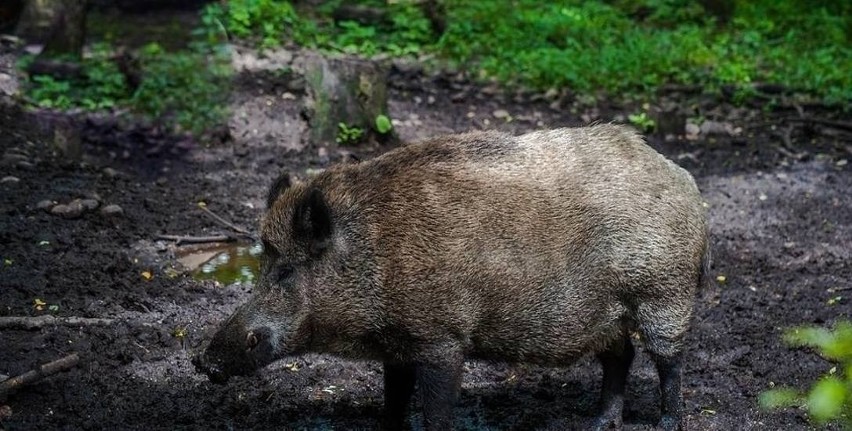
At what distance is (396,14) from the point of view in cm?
1295

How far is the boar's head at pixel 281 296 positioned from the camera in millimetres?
3793

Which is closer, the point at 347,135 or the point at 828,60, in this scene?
the point at 347,135

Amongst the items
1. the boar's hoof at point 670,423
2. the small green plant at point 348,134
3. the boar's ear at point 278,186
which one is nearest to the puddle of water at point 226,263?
the boar's ear at point 278,186

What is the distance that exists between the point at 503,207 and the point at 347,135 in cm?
510

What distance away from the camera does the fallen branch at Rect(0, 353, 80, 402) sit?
4.18m

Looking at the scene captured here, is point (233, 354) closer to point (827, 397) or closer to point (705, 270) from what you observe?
point (705, 270)

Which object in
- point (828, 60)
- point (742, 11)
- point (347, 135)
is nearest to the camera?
point (347, 135)

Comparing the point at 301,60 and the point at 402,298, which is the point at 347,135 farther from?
the point at 402,298

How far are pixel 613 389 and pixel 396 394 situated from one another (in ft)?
3.21

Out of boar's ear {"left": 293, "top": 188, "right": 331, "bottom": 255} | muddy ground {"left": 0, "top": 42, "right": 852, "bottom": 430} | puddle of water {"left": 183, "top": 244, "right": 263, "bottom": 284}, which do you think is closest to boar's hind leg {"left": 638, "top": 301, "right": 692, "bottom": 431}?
muddy ground {"left": 0, "top": 42, "right": 852, "bottom": 430}

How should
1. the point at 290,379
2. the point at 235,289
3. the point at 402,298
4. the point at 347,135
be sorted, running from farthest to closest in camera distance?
the point at 347,135 < the point at 235,289 < the point at 290,379 < the point at 402,298

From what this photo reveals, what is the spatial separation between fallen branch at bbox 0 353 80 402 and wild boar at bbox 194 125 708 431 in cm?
92

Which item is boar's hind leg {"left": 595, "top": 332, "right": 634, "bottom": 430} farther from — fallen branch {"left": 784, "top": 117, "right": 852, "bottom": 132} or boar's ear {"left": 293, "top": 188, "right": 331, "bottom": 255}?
Answer: fallen branch {"left": 784, "top": 117, "right": 852, "bottom": 132}

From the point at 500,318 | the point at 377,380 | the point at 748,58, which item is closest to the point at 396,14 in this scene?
the point at 748,58
